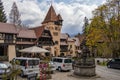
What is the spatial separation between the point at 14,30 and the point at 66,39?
28.5 metres

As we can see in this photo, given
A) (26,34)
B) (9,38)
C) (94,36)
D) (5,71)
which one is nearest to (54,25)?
(26,34)

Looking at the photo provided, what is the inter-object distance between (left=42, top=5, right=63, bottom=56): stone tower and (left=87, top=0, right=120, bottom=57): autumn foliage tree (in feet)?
63.8

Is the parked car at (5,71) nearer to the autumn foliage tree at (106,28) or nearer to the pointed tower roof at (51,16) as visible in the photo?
the autumn foliage tree at (106,28)

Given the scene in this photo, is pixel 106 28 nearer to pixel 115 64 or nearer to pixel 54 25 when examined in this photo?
pixel 115 64

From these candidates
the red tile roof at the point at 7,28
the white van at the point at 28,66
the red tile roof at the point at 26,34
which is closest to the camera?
the white van at the point at 28,66

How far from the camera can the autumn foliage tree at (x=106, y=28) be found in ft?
137

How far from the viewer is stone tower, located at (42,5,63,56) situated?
64.6 m

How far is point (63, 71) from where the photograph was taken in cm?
2959

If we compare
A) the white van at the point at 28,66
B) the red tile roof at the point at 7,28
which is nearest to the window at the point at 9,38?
the red tile roof at the point at 7,28

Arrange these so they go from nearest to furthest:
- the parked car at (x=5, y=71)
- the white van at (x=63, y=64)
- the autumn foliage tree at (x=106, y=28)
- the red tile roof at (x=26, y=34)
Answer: the parked car at (x=5, y=71)
the white van at (x=63, y=64)
the autumn foliage tree at (x=106, y=28)
the red tile roof at (x=26, y=34)

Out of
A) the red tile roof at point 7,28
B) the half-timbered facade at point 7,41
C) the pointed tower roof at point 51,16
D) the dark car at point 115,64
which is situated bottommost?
the dark car at point 115,64

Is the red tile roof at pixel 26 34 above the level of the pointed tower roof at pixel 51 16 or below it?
below

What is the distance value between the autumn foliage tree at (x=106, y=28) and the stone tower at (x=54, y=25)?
19.5m

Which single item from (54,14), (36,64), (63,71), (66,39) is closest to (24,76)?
(36,64)
